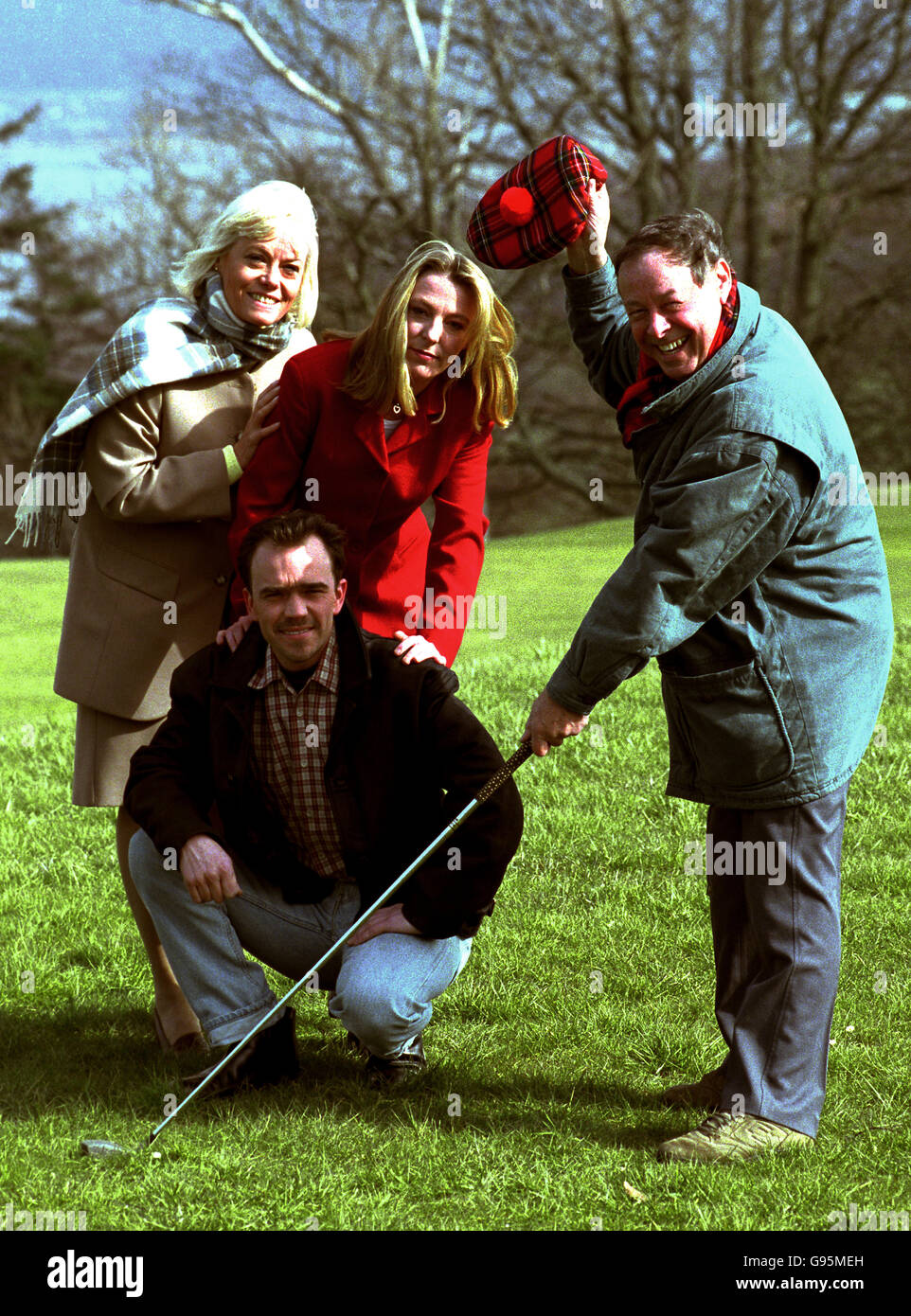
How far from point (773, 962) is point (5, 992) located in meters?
2.33

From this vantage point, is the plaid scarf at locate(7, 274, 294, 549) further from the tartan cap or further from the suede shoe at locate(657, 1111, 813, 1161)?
the suede shoe at locate(657, 1111, 813, 1161)

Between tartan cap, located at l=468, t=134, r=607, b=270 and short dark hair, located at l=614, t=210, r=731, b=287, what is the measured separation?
0.48 meters

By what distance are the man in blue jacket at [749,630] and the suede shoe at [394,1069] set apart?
78cm

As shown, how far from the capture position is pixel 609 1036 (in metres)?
3.86

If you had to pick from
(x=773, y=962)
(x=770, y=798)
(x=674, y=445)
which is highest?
(x=674, y=445)

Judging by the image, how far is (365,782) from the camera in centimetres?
342

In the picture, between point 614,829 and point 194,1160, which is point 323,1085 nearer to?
point 194,1160

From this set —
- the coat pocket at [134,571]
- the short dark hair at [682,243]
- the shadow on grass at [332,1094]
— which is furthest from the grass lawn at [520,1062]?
the short dark hair at [682,243]

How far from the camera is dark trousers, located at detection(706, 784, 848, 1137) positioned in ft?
10.2

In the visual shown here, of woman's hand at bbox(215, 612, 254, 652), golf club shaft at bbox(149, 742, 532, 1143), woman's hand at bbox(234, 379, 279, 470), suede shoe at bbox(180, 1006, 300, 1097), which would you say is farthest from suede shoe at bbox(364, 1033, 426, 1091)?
woman's hand at bbox(234, 379, 279, 470)

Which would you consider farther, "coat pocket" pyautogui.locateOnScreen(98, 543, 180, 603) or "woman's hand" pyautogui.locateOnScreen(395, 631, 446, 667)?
"coat pocket" pyautogui.locateOnScreen(98, 543, 180, 603)
